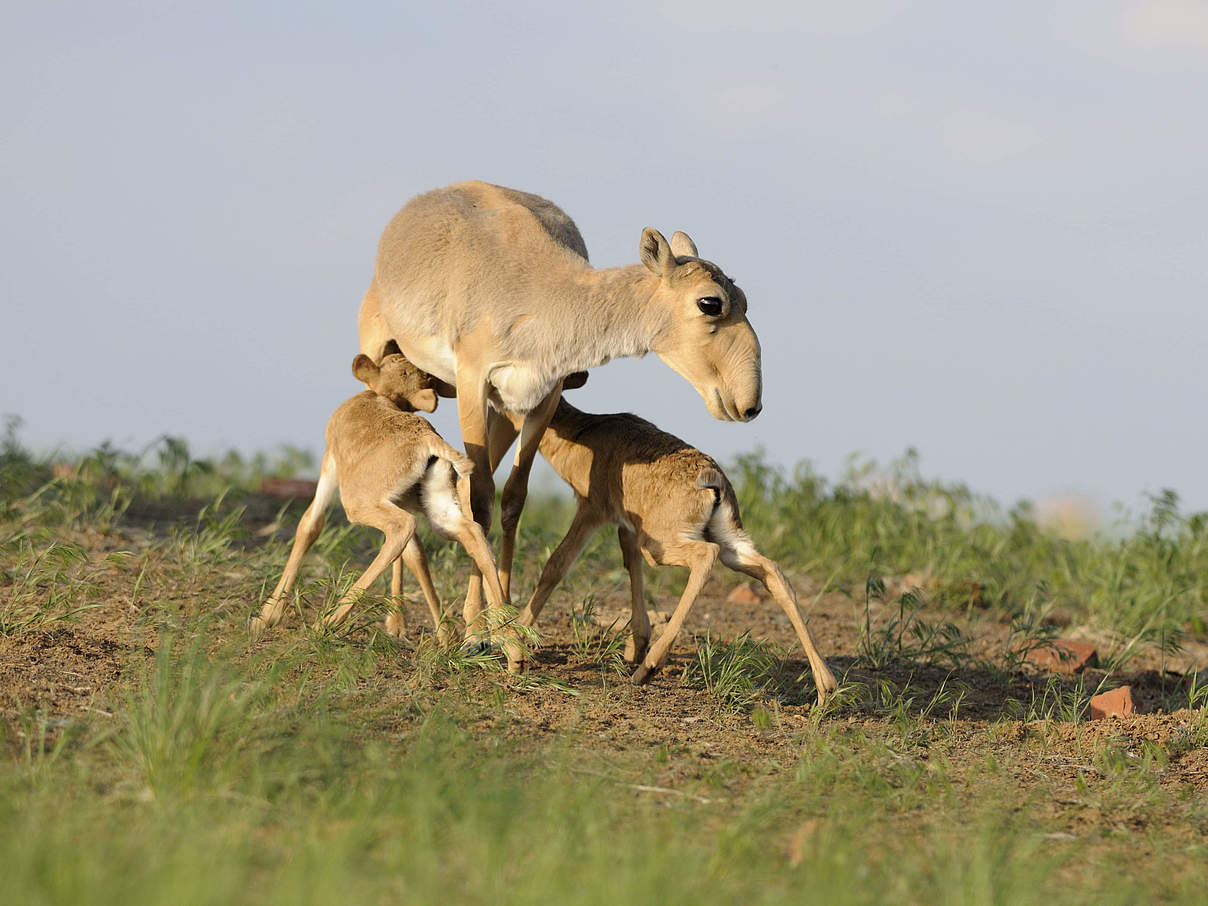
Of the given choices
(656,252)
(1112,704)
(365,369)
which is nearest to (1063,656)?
(1112,704)

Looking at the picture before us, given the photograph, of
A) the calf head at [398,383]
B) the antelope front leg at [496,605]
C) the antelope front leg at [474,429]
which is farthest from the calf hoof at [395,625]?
the calf head at [398,383]

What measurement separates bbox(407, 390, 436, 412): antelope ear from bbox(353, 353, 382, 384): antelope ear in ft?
0.78

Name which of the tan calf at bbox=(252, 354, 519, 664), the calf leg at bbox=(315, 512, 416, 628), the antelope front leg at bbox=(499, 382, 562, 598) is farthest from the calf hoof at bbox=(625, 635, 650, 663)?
the calf leg at bbox=(315, 512, 416, 628)

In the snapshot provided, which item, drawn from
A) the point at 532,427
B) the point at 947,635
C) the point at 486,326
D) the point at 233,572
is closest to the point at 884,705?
the point at 947,635

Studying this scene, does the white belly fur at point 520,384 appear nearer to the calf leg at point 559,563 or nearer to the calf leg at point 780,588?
the calf leg at point 559,563

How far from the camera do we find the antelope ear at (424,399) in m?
7.55

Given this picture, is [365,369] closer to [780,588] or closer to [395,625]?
[395,625]

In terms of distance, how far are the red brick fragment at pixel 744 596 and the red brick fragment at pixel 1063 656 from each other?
6.76 ft

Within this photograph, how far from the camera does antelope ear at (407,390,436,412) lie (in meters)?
7.55

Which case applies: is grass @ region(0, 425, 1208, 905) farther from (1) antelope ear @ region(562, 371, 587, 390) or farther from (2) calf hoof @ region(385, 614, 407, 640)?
(1) antelope ear @ region(562, 371, 587, 390)

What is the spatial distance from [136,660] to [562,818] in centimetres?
278

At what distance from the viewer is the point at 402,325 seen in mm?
7516

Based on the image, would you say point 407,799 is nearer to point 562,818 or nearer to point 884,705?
point 562,818

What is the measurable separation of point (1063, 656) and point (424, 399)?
4.22 meters
